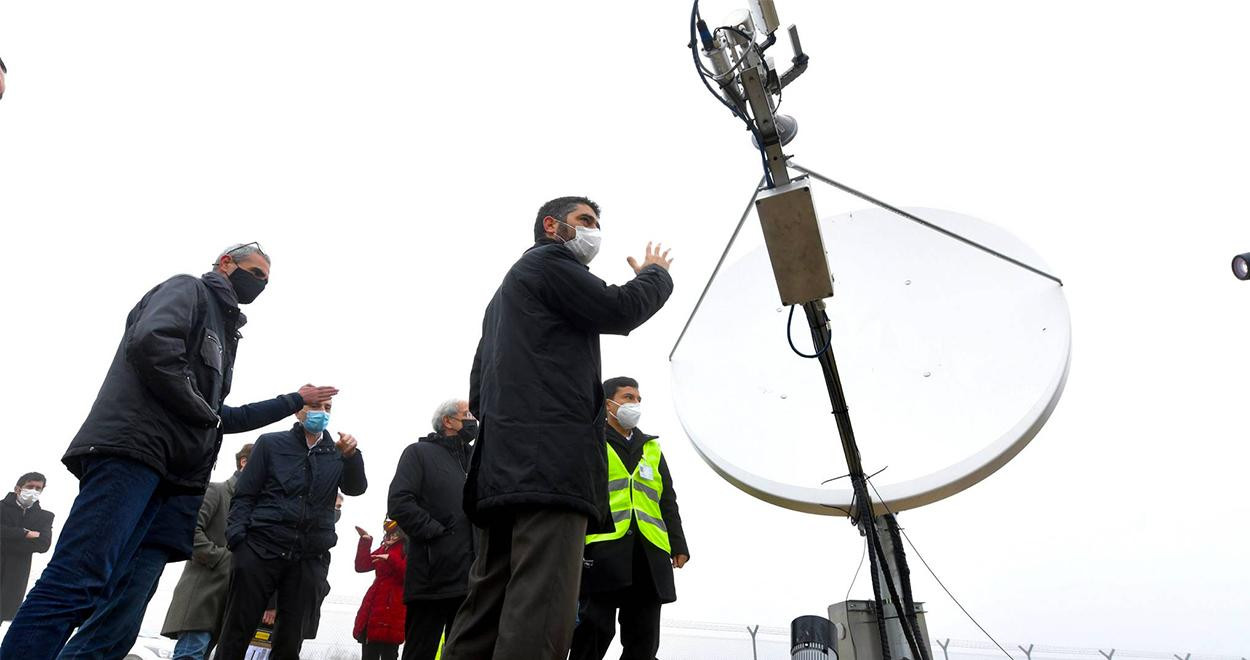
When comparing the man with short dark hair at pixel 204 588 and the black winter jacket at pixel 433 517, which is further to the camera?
the man with short dark hair at pixel 204 588

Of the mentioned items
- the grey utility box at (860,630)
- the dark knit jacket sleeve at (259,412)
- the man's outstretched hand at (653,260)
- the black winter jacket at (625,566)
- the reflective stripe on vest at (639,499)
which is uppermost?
the man's outstretched hand at (653,260)

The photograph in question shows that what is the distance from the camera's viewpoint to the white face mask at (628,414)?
15.0 feet

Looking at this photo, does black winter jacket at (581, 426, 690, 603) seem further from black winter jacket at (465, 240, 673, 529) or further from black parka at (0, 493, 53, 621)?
black parka at (0, 493, 53, 621)

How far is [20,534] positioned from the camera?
7891 mm

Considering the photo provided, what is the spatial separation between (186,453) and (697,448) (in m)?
2.73

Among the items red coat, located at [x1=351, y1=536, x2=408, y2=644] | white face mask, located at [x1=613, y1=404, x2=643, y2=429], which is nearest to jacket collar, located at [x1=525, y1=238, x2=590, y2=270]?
white face mask, located at [x1=613, y1=404, x2=643, y2=429]

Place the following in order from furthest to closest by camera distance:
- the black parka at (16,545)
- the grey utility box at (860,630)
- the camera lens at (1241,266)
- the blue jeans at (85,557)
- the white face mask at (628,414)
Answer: the black parka at (16,545) → the white face mask at (628,414) → the grey utility box at (860,630) → the camera lens at (1241,266) → the blue jeans at (85,557)

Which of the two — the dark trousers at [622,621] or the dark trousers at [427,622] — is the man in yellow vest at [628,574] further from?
the dark trousers at [427,622]

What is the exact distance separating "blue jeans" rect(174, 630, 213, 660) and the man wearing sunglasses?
179 cm

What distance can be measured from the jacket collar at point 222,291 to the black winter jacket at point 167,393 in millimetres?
Result: 17

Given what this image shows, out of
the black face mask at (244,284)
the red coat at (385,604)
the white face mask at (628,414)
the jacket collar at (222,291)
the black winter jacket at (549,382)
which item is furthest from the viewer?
the red coat at (385,604)

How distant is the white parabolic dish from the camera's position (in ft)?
13.7

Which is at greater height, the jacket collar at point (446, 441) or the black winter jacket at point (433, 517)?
the jacket collar at point (446, 441)

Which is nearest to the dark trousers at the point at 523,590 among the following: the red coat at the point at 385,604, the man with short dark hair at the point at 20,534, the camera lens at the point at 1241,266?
the camera lens at the point at 1241,266
